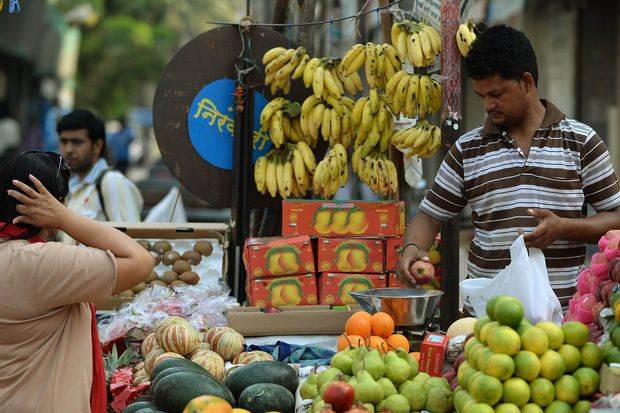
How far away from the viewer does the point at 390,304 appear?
3904 mm


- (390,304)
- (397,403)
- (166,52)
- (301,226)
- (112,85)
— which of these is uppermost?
(166,52)

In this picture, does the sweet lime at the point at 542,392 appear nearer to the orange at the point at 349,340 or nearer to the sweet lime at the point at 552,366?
the sweet lime at the point at 552,366

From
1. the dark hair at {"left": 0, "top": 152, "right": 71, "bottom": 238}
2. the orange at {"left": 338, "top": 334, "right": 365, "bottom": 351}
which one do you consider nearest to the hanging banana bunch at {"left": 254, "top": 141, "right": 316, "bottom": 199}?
the orange at {"left": 338, "top": 334, "right": 365, "bottom": 351}

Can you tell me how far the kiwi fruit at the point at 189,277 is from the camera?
569 cm

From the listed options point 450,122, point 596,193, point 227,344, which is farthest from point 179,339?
point 596,193

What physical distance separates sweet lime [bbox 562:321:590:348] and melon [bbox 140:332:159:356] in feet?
7.45

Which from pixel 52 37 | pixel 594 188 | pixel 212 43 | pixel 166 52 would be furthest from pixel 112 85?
pixel 594 188

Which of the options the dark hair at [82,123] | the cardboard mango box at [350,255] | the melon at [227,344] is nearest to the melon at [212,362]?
the melon at [227,344]

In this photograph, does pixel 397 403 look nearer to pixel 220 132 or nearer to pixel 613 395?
pixel 613 395

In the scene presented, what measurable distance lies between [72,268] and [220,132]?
9.42ft

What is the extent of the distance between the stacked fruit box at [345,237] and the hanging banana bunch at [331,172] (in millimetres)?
233

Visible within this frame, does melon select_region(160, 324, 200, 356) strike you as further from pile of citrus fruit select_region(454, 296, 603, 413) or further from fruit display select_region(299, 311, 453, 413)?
pile of citrus fruit select_region(454, 296, 603, 413)

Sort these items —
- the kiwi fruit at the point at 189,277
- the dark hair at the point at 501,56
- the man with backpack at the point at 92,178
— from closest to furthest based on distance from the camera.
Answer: the dark hair at the point at 501,56, the kiwi fruit at the point at 189,277, the man with backpack at the point at 92,178

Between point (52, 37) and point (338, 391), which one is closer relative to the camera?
point (338, 391)
